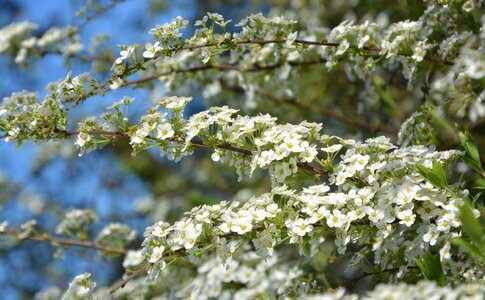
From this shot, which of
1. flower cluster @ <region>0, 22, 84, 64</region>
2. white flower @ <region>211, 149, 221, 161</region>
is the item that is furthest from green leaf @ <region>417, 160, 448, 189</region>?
flower cluster @ <region>0, 22, 84, 64</region>

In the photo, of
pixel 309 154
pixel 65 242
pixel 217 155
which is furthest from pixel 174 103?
pixel 65 242

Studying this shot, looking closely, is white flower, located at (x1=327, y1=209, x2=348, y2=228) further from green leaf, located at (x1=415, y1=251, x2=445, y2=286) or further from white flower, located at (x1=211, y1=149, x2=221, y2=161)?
white flower, located at (x1=211, y1=149, x2=221, y2=161)

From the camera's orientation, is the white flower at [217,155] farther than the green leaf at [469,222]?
Yes

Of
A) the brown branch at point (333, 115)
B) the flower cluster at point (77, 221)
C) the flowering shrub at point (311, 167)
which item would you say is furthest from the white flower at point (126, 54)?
the brown branch at point (333, 115)

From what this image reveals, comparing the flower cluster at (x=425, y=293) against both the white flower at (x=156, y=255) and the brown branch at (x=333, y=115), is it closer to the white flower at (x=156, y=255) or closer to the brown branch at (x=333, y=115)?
the white flower at (x=156, y=255)

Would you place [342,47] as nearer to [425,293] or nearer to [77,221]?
[425,293]

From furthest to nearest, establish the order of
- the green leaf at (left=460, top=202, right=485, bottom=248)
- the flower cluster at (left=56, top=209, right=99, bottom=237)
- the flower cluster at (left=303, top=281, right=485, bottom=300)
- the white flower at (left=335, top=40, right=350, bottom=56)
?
the flower cluster at (left=56, top=209, right=99, bottom=237) < the white flower at (left=335, top=40, right=350, bottom=56) < the green leaf at (left=460, top=202, right=485, bottom=248) < the flower cluster at (left=303, top=281, right=485, bottom=300)

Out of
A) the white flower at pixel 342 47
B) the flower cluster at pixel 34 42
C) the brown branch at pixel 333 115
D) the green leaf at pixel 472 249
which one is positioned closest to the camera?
the green leaf at pixel 472 249

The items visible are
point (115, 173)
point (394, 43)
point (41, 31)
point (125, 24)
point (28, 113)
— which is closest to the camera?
point (28, 113)

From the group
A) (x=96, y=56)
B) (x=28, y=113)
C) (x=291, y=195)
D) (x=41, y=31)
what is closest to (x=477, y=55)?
(x=291, y=195)

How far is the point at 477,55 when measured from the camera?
174cm

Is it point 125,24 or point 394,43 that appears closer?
point 394,43

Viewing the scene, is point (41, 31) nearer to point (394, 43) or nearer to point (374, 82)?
point (374, 82)

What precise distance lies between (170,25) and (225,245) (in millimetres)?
726
